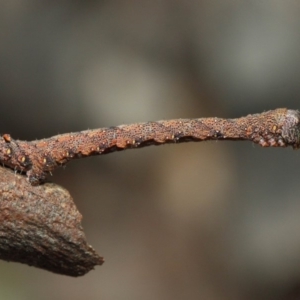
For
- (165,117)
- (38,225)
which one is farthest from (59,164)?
(165,117)

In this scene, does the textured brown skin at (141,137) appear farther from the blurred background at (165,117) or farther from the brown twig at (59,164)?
the blurred background at (165,117)

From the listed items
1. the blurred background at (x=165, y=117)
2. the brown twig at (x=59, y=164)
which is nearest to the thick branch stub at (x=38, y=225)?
the brown twig at (x=59, y=164)

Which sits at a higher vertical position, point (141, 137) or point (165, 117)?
point (165, 117)

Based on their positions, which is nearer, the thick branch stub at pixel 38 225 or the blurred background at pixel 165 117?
the thick branch stub at pixel 38 225

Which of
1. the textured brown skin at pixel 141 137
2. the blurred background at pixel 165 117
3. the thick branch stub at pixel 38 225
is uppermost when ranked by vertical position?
the blurred background at pixel 165 117

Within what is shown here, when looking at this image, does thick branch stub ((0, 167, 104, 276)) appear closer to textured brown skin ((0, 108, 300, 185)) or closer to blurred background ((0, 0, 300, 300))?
textured brown skin ((0, 108, 300, 185))

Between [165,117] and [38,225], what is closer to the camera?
[38,225]

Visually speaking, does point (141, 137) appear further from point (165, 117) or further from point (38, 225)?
point (165, 117)
